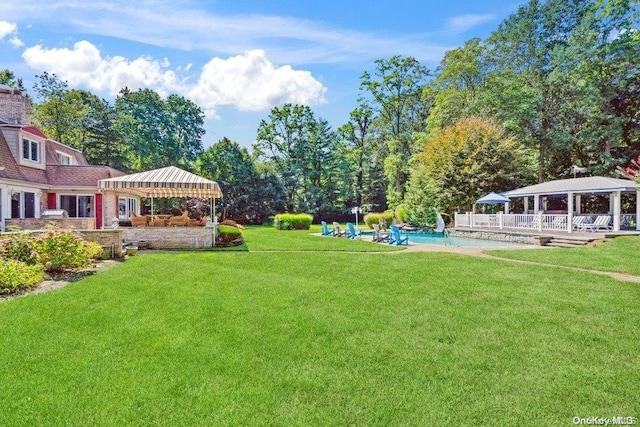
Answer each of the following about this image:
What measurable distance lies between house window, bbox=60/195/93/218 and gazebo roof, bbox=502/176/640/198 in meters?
24.8

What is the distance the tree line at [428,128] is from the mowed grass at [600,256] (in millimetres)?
11978

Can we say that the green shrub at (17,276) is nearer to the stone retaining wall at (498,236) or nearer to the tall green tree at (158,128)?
the stone retaining wall at (498,236)

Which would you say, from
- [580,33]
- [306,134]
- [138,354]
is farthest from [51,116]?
[580,33]

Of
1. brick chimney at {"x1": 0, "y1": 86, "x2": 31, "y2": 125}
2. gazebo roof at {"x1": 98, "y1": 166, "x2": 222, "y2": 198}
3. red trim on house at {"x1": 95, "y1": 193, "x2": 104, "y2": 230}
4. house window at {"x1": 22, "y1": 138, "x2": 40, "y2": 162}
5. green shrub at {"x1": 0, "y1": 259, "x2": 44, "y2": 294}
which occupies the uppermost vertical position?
brick chimney at {"x1": 0, "y1": 86, "x2": 31, "y2": 125}

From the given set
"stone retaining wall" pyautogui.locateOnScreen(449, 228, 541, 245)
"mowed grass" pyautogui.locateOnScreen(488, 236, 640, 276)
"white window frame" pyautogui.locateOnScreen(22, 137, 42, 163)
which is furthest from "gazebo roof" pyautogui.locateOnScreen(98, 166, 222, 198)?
"stone retaining wall" pyautogui.locateOnScreen(449, 228, 541, 245)

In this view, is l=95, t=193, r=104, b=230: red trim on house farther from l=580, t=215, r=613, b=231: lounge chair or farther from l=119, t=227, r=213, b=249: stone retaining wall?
l=580, t=215, r=613, b=231: lounge chair

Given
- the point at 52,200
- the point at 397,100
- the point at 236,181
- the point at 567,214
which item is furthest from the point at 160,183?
the point at 397,100

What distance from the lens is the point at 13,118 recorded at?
21.4 meters

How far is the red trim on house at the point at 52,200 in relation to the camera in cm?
2172

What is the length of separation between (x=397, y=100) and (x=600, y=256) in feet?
99.1

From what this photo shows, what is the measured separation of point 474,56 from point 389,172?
12.5 metres

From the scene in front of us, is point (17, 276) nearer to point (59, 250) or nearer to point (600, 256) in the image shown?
point (59, 250)

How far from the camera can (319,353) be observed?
4504mm

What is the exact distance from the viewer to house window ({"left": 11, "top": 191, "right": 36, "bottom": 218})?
17859 mm
